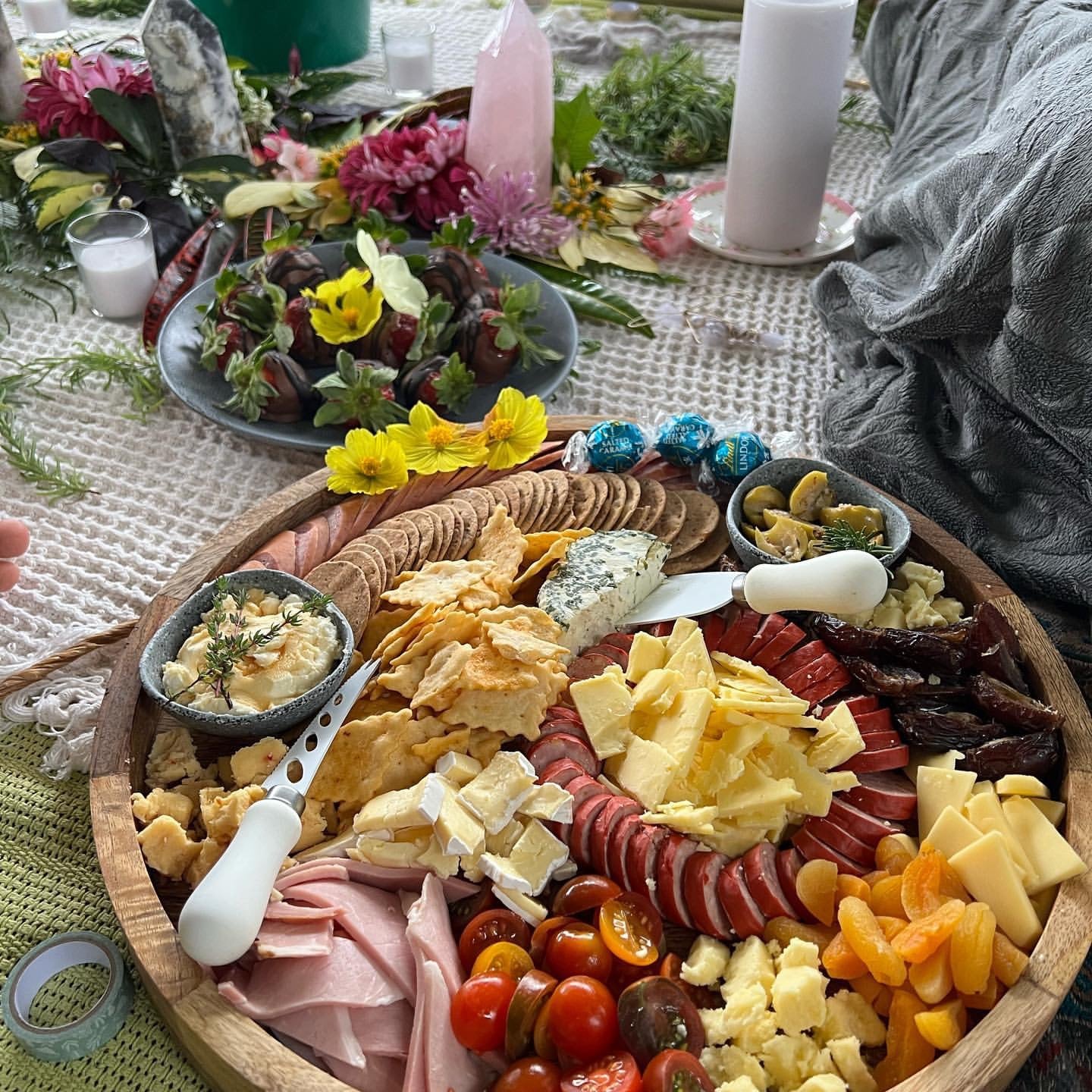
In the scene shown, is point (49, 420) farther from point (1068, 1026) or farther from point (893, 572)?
point (1068, 1026)

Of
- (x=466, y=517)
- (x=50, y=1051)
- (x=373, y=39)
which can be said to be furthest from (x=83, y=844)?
(x=373, y=39)

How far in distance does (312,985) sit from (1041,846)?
0.71m

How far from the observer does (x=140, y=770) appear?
→ 1158mm

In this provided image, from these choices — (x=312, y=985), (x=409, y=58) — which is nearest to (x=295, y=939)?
(x=312, y=985)

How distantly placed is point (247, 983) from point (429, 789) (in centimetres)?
24

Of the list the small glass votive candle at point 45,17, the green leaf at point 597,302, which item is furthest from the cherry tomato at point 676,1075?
the small glass votive candle at point 45,17

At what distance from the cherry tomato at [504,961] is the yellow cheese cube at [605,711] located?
0.24 m

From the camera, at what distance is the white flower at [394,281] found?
1.78 meters

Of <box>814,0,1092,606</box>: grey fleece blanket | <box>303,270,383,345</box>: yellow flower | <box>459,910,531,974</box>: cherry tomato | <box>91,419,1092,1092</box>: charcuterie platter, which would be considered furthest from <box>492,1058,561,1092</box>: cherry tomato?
<box>303,270,383,345</box>: yellow flower

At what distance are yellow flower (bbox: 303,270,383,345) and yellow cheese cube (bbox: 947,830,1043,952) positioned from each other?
1.21 metres

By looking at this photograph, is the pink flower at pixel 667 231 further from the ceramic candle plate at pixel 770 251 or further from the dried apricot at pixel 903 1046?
the dried apricot at pixel 903 1046

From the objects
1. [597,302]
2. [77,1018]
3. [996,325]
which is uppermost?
[996,325]

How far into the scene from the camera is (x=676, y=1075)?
876 millimetres

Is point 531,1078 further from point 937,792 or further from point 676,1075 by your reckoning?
point 937,792
